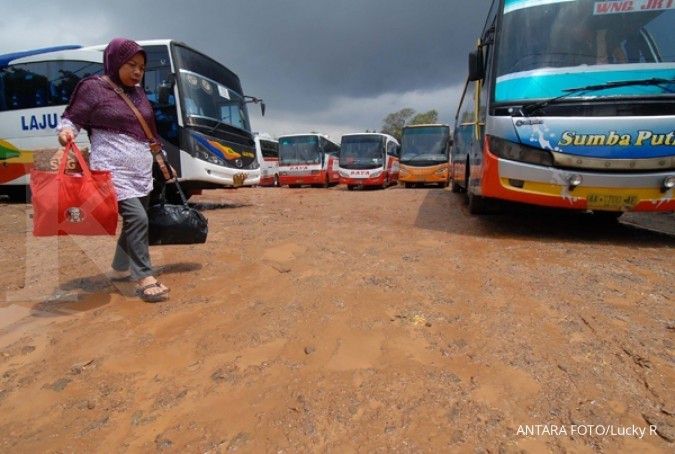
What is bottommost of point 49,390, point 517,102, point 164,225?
point 49,390

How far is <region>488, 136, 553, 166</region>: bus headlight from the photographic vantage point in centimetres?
427

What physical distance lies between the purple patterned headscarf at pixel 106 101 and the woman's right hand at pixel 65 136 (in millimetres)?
104

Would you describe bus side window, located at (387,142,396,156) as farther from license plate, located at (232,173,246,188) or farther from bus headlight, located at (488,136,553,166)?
bus headlight, located at (488,136,553,166)

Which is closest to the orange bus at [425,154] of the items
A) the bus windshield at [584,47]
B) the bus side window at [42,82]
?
the bus side window at [42,82]

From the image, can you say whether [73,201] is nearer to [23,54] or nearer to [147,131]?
[147,131]

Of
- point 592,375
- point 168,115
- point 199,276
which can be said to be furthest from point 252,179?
point 592,375

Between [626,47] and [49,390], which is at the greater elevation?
[626,47]

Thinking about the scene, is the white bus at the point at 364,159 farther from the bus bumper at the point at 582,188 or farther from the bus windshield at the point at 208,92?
the bus bumper at the point at 582,188

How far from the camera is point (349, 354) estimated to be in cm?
204

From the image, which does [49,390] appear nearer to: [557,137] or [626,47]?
[557,137]

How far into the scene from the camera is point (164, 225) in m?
3.12

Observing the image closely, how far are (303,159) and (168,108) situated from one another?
11.9 meters

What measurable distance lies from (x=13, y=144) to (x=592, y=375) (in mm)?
11589

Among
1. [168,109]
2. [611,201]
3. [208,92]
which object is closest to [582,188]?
[611,201]
